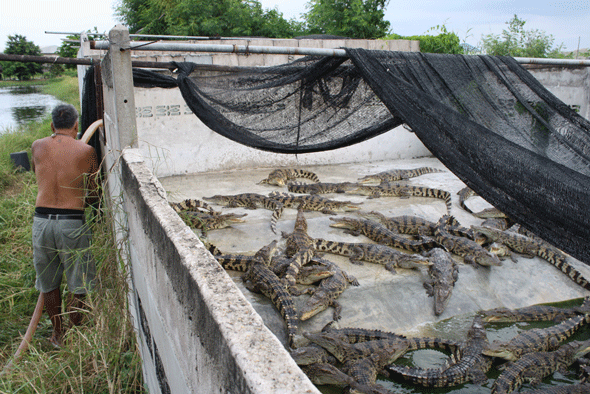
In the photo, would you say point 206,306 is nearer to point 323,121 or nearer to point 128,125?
point 128,125

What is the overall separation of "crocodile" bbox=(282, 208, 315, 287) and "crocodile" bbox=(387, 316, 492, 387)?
132cm

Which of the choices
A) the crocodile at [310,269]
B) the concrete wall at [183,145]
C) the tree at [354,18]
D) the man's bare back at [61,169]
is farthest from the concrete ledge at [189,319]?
the tree at [354,18]

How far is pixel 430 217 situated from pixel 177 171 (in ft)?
14.7

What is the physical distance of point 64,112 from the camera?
3.75 metres

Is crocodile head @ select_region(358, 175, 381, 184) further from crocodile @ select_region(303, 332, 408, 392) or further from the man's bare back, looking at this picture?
the man's bare back

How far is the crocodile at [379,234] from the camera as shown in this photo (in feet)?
16.5

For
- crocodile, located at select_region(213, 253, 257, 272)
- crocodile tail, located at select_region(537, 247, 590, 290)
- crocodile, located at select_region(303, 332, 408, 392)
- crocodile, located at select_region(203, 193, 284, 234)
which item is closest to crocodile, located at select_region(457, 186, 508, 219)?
crocodile tail, located at select_region(537, 247, 590, 290)

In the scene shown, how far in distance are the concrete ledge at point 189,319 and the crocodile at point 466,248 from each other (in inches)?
137

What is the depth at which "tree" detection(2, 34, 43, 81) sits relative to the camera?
163ft

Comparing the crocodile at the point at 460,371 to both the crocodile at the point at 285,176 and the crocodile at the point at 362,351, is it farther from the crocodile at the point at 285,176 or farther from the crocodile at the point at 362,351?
the crocodile at the point at 285,176

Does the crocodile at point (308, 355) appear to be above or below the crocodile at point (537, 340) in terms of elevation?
above

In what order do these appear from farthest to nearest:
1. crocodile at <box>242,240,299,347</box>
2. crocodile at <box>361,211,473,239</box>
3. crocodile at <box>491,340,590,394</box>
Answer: crocodile at <box>361,211,473,239</box>
crocodile at <box>242,240,299,347</box>
crocodile at <box>491,340,590,394</box>

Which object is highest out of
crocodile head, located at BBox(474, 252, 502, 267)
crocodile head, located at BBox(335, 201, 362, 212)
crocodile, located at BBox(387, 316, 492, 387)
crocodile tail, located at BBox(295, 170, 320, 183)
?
crocodile tail, located at BBox(295, 170, 320, 183)

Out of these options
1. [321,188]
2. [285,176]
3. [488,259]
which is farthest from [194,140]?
[488,259]
